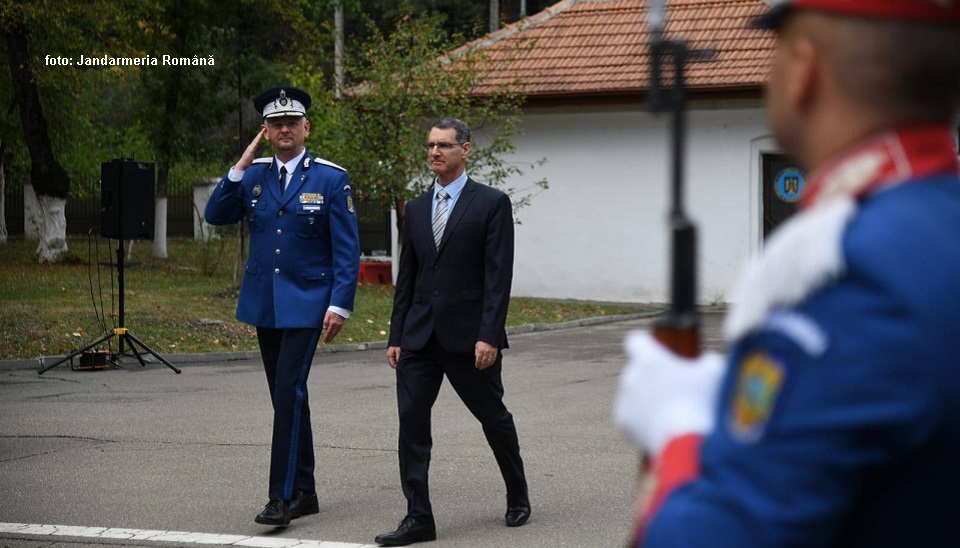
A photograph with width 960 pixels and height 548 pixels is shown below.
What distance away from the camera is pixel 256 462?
8984 millimetres

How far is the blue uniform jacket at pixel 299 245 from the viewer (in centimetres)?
733

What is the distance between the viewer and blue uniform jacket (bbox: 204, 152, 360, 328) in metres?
7.33

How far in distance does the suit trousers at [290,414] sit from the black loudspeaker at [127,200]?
8943mm

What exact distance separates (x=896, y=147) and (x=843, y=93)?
0.09 metres

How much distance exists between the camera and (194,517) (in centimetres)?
732

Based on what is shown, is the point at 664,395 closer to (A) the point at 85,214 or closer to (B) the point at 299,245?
(B) the point at 299,245

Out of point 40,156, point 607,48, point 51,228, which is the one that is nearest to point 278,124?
point 607,48

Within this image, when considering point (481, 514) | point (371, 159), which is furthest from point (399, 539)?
point (371, 159)

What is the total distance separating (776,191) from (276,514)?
19.8 m

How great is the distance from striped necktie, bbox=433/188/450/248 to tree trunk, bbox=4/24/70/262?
21.7 meters

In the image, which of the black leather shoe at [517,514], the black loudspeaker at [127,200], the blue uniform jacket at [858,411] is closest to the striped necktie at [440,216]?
the black leather shoe at [517,514]

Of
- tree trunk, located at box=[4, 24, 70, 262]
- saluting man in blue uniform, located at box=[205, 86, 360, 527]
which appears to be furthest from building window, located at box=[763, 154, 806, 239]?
saluting man in blue uniform, located at box=[205, 86, 360, 527]

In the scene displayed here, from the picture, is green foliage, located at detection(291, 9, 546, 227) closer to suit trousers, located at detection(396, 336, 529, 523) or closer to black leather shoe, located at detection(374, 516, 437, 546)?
suit trousers, located at detection(396, 336, 529, 523)

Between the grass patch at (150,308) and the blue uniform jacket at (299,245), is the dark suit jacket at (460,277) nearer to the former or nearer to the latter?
the blue uniform jacket at (299,245)
